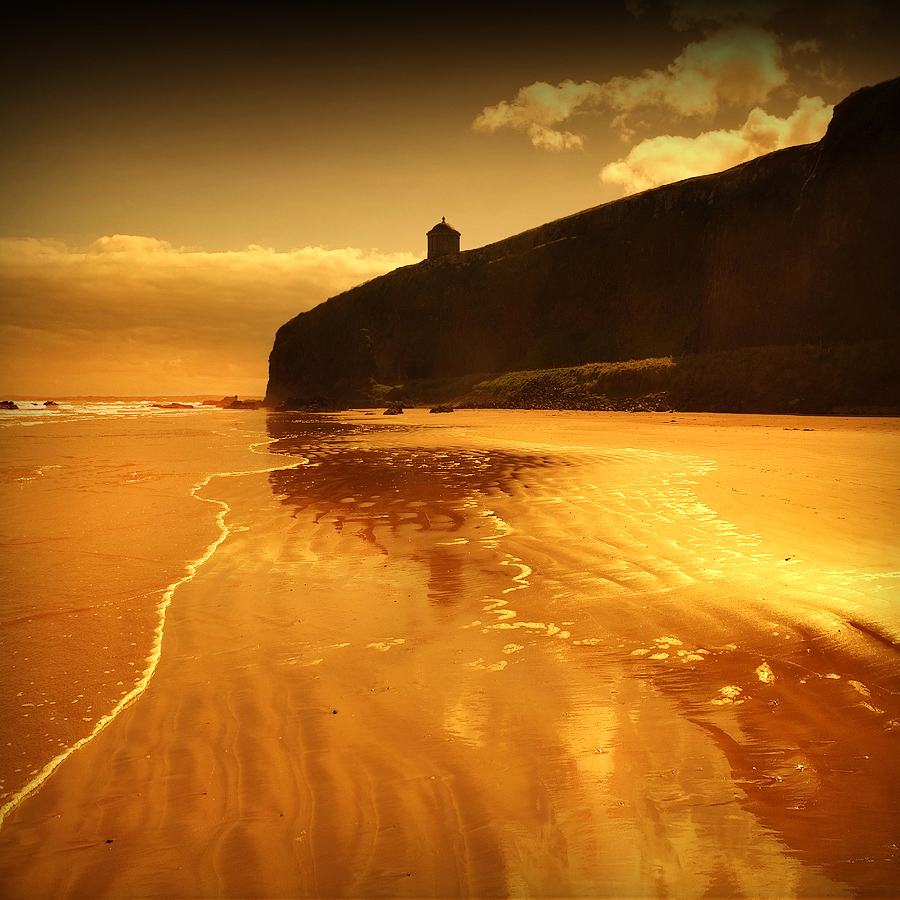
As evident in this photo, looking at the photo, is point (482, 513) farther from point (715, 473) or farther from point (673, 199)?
point (673, 199)

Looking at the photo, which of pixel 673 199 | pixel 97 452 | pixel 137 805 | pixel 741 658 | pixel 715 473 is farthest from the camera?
pixel 673 199

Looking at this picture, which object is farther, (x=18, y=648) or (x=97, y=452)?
(x=97, y=452)

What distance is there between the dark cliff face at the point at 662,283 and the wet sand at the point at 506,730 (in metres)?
37.2

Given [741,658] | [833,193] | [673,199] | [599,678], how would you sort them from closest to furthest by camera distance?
[599,678] → [741,658] → [833,193] → [673,199]

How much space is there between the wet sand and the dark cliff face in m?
37.2

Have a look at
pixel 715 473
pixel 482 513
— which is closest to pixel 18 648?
pixel 482 513

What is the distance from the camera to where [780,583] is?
4.80 meters

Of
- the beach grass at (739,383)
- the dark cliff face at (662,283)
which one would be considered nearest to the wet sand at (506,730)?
the beach grass at (739,383)

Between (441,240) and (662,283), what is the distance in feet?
120

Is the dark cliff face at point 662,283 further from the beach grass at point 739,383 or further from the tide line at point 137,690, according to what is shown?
the tide line at point 137,690

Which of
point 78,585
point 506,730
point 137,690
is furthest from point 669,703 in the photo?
point 78,585

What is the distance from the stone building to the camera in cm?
8262

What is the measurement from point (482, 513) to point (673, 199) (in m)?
56.9

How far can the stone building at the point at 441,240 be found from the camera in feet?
271
